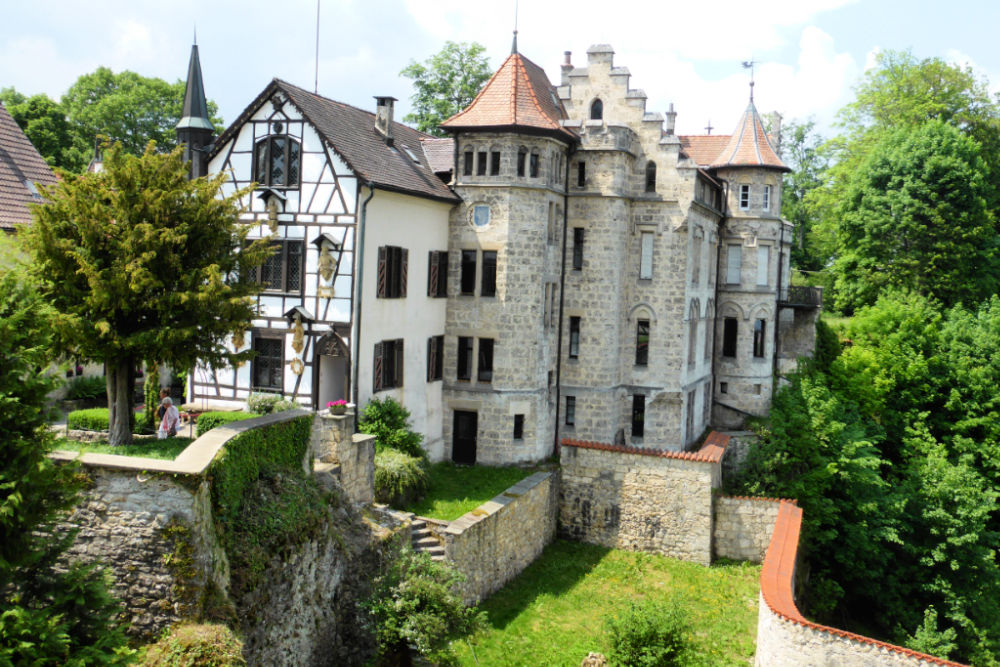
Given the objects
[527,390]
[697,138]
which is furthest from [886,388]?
[527,390]

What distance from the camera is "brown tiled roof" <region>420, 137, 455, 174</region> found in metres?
27.7

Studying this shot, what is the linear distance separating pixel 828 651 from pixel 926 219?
102 feet

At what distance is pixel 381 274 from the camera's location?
76.7ft

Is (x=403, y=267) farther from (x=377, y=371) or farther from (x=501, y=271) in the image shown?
(x=501, y=271)

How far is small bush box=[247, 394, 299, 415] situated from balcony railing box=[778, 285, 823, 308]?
78.9ft

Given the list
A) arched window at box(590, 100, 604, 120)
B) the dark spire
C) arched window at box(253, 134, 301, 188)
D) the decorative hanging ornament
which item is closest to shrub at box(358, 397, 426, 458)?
the decorative hanging ornament

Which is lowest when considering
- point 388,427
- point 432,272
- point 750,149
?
point 388,427

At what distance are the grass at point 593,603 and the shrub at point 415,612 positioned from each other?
1254mm

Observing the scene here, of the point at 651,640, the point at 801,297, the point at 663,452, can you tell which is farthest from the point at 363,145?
the point at 801,297

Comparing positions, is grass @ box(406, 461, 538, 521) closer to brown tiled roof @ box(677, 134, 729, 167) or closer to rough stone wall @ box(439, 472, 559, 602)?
rough stone wall @ box(439, 472, 559, 602)

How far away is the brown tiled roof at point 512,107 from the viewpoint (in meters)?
A: 26.3

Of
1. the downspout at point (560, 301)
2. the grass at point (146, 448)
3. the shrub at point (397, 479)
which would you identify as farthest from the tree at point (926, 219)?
the grass at point (146, 448)

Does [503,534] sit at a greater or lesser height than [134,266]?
lesser

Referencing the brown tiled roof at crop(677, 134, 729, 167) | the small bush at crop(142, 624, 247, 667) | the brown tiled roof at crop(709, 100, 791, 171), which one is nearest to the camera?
the small bush at crop(142, 624, 247, 667)
